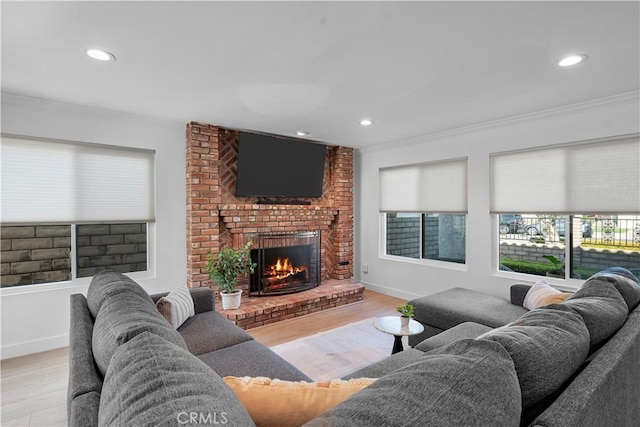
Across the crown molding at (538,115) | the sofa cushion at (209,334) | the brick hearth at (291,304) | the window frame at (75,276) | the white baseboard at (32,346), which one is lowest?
the white baseboard at (32,346)

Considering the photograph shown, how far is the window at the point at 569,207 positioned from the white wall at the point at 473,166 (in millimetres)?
105

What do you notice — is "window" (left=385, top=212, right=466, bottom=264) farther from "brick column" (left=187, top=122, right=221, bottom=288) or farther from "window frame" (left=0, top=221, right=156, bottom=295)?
"window frame" (left=0, top=221, right=156, bottom=295)

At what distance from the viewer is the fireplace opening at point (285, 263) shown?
4.36 m

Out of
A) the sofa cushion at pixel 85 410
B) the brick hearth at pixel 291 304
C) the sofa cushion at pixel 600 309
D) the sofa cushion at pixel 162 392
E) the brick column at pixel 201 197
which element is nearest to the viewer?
the sofa cushion at pixel 162 392

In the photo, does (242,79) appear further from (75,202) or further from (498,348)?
(498,348)

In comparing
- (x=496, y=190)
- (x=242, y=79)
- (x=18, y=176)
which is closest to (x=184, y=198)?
(x=18, y=176)

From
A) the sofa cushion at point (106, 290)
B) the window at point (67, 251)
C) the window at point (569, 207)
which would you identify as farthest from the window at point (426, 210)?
the sofa cushion at point (106, 290)

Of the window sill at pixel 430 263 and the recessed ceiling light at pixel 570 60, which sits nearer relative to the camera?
the recessed ceiling light at pixel 570 60

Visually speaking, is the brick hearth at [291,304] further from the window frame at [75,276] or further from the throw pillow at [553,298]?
the throw pillow at [553,298]

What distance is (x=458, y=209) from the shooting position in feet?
14.1

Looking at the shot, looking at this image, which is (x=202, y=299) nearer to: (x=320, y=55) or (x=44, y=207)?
(x=44, y=207)

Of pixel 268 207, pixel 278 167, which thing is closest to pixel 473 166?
pixel 278 167

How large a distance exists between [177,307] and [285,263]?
91.6 inches

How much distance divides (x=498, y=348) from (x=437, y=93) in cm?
252
